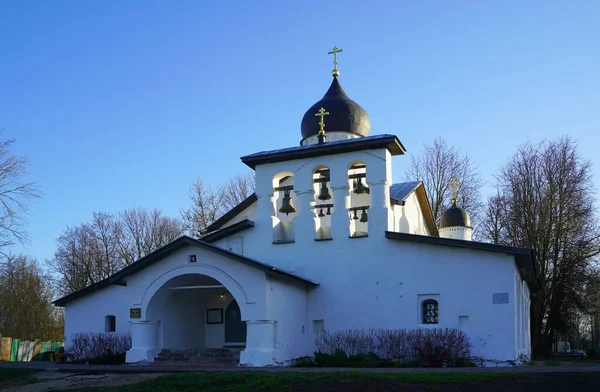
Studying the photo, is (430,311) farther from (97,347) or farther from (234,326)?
(97,347)

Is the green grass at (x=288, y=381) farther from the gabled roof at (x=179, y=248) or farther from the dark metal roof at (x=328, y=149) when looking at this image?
the dark metal roof at (x=328, y=149)

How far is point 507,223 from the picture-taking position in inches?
1380

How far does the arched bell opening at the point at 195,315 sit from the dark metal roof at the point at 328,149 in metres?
4.28

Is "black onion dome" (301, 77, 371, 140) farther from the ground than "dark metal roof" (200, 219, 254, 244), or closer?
farther from the ground

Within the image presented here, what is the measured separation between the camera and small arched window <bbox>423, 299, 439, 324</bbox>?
19.7 m

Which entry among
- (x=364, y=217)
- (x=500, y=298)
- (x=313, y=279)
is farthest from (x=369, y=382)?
(x=364, y=217)

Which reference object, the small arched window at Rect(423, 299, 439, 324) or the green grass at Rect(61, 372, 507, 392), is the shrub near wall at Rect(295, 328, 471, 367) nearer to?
the small arched window at Rect(423, 299, 439, 324)

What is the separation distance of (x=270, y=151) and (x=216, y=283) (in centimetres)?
465

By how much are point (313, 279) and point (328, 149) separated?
13.4 feet

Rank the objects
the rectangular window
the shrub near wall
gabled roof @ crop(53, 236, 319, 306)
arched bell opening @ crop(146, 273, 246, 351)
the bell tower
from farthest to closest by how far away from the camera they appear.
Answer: the rectangular window < the bell tower < arched bell opening @ crop(146, 273, 246, 351) < gabled roof @ crop(53, 236, 319, 306) < the shrub near wall

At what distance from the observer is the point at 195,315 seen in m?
22.3

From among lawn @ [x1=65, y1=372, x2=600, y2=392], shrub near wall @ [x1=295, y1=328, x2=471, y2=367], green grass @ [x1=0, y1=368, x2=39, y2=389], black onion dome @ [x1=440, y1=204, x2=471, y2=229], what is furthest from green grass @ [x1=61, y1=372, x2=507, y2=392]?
black onion dome @ [x1=440, y1=204, x2=471, y2=229]

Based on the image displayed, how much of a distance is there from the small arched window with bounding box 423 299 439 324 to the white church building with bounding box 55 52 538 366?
3 centimetres

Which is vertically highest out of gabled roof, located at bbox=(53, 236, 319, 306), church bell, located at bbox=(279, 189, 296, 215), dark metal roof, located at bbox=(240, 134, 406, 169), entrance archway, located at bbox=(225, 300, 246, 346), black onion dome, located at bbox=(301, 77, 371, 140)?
black onion dome, located at bbox=(301, 77, 371, 140)
